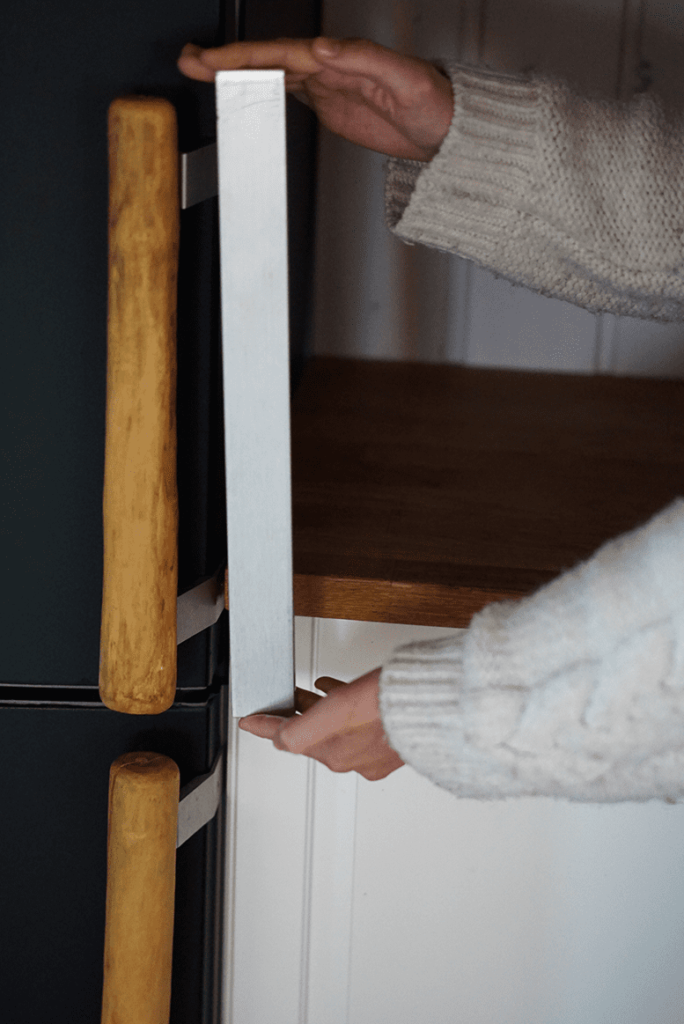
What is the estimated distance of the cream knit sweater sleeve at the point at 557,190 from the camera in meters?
0.63

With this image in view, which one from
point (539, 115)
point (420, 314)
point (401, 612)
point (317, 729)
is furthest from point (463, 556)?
point (420, 314)

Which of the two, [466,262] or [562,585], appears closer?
[562,585]

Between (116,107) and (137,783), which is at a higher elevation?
(116,107)

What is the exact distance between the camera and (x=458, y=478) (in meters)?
0.90

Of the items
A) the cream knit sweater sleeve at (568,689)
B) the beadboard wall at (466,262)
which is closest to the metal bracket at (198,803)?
the cream knit sweater sleeve at (568,689)

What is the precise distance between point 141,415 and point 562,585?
0.95 feet

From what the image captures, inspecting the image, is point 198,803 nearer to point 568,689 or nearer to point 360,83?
point 568,689

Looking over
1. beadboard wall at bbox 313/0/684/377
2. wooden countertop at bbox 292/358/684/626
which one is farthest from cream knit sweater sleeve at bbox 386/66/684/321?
beadboard wall at bbox 313/0/684/377

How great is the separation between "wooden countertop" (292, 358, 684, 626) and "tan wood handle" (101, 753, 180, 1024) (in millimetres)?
176

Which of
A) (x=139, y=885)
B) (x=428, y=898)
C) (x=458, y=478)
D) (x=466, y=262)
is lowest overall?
(x=428, y=898)

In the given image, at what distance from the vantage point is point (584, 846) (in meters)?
0.89

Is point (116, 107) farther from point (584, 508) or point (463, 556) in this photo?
point (584, 508)

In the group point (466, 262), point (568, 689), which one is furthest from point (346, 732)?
point (466, 262)

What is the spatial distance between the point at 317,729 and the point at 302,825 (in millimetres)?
390
